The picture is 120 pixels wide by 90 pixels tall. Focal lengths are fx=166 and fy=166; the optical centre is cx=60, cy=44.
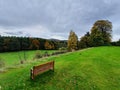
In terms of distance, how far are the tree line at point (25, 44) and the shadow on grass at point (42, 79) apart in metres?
58.4

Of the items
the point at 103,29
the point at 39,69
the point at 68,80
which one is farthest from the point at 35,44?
the point at 68,80

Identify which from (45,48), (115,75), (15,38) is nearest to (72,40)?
(45,48)

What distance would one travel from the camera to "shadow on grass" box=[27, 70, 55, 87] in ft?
40.5

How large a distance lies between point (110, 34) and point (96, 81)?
39784 millimetres

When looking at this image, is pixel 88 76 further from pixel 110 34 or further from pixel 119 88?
pixel 110 34

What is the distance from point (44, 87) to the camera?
12.0m

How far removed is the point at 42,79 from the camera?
1316cm

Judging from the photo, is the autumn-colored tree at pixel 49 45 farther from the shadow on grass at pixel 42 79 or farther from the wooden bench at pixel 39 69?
the shadow on grass at pixel 42 79

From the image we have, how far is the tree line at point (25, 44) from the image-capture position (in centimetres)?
6988

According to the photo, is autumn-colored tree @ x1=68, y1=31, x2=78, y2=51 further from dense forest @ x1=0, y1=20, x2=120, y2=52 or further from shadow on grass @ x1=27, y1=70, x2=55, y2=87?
shadow on grass @ x1=27, y1=70, x2=55, y2=87

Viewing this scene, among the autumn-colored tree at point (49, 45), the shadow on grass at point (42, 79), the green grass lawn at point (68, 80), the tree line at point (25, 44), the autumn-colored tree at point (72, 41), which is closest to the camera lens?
the green grass lawn at point (68, 80)

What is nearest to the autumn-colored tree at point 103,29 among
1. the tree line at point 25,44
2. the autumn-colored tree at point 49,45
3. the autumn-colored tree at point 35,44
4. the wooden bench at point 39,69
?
the tree line at point 25,44

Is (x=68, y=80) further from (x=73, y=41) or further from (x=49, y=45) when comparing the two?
(x=49, y=45)

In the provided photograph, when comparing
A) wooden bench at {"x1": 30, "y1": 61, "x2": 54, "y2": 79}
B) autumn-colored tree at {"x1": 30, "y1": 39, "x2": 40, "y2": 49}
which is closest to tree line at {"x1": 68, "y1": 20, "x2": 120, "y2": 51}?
autumn-colored tree at {"x1": 30, "y1": 39, "x2": 40, "y2": 49}
